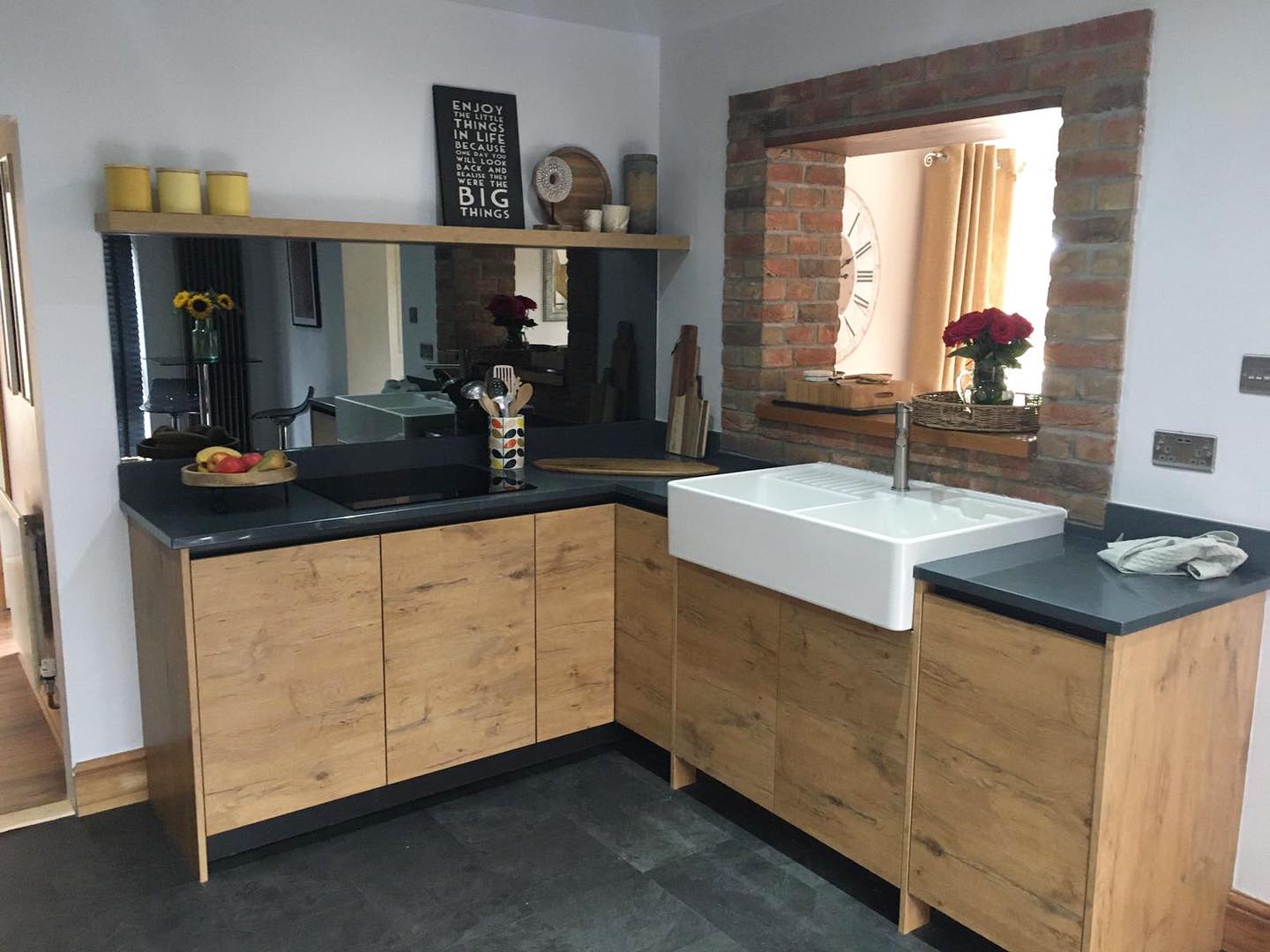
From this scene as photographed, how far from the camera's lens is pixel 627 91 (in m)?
3.62

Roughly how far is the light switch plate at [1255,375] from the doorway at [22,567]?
9.42 ft

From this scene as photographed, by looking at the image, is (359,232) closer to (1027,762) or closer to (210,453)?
(210,453)

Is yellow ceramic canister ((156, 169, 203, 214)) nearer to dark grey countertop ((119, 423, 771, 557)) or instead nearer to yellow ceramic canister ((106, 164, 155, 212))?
yellow ceramic canister ((106, 164, 155, 212))

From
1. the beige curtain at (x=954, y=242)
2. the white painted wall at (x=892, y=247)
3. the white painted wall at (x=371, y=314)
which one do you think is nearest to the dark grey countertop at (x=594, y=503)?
the white painted wall at (x=371, y=314)

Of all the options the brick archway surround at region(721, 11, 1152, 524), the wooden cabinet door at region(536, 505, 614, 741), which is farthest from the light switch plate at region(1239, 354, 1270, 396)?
the wooden cabinet door at region(536, 505, 614, 741)

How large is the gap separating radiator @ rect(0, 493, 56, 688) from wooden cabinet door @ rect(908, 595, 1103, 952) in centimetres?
237

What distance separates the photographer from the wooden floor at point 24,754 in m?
2.97

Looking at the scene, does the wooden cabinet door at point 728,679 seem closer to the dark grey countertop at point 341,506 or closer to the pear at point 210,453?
the dark grey countertop at point 341,506

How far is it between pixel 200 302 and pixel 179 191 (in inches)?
12.9

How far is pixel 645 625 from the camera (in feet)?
10.1

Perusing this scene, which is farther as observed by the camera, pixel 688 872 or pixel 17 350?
pixel 17 350

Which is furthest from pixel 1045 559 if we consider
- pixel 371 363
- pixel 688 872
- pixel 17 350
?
pixel 17 350

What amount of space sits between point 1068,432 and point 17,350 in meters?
2.95

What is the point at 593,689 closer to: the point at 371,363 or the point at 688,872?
the point at 688,872
